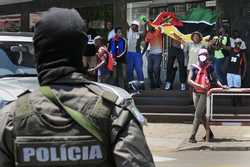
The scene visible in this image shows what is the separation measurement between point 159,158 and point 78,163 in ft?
30.7

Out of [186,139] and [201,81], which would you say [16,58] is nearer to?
[201,81]

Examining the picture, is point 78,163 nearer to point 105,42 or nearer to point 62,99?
point 62,99

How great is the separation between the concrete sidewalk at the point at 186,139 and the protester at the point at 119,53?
8.17ft

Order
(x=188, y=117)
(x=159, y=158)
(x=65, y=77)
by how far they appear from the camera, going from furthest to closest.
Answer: (x=188, y=117)
(x=159, y=158)
(x=65, y=77)

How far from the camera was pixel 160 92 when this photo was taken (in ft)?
59.6

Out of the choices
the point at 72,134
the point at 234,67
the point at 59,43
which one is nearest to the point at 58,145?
the point at 72,134

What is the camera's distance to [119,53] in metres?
18.2

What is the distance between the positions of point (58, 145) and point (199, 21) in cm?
1657

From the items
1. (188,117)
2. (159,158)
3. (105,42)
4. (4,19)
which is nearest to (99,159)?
(159,158)

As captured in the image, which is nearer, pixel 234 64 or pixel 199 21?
pixel 234 64

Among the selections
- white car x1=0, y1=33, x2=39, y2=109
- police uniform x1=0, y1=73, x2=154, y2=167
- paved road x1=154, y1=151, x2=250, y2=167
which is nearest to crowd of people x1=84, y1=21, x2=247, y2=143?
paved road x1=154, y1=151, x2=250, y2=167

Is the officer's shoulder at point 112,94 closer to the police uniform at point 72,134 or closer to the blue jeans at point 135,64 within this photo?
the police uniform at point 72,134

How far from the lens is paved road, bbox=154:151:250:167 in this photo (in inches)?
431

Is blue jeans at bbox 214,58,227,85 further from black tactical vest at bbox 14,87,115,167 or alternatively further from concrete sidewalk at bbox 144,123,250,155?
black tactical vest at bbox 14,87,115,167
